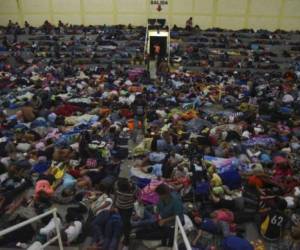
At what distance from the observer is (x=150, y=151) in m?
9.73

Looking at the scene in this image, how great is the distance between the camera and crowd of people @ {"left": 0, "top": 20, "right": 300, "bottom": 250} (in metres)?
6.38

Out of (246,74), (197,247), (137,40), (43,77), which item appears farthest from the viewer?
(137,40)

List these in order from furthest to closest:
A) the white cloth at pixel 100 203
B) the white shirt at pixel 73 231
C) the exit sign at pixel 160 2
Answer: the exit sign at pixel 160 2
the white cloth at pixel 100 203
the white shirt at pixel 73 231

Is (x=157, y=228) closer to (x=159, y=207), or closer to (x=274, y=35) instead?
(x=159, y=207)

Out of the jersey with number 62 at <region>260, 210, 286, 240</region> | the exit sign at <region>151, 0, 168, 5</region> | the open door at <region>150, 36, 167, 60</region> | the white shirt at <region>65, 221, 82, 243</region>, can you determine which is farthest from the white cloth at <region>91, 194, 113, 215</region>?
the exit sign at <region>151, 0, 168, 5</region>

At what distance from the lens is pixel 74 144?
988 centimetres

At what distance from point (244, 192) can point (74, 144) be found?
511cm

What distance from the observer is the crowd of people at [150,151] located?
638cm

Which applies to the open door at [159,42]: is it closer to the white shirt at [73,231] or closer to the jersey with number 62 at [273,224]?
the jersey with number 62 at [273,224]

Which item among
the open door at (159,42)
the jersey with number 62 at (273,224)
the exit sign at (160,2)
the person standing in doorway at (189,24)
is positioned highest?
the exit sign at (160,2)

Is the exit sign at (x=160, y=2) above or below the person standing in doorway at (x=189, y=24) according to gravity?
above

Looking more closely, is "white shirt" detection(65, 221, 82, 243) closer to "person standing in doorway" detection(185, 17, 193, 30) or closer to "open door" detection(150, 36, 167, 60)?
"open door" detection(150, 36, 167, 60)

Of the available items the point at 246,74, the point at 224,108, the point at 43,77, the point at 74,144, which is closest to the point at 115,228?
the point at 74,144

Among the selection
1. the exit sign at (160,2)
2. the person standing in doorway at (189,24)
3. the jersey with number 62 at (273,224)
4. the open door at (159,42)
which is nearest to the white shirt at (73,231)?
the jersey with number 62 at (273,224)
